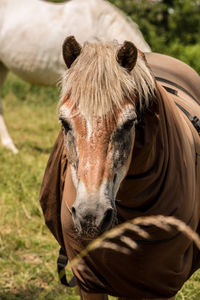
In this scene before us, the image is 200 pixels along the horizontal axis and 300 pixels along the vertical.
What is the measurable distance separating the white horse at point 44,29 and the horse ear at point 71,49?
355 centimetres

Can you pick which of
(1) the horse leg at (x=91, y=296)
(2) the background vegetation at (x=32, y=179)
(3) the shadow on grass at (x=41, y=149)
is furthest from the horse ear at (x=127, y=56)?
(3) the shadow on grass at (x=41, y=149)

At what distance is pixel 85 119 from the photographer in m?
1.54

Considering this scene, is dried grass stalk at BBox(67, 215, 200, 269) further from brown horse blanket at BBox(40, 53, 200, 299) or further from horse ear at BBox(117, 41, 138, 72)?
horse ear at BBox(117, 41, 138, 72)

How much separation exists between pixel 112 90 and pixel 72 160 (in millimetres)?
249

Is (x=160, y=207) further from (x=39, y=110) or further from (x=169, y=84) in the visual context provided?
(x=39, y=110)

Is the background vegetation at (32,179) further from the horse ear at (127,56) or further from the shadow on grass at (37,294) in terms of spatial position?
the horse ear at (127,56)

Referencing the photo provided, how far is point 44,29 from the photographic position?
18.5ft

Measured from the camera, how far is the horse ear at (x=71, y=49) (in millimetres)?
1671

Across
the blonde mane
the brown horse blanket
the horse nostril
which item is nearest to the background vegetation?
the brown horse blanket

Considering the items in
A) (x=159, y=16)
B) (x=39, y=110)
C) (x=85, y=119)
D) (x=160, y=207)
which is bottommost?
(x=39, y=110)

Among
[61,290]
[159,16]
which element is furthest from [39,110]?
[61,290]

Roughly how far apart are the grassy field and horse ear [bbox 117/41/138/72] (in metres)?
1.20

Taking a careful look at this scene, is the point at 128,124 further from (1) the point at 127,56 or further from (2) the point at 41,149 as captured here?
(2) the point at 41,149

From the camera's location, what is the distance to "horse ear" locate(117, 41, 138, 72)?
1.61 meters
